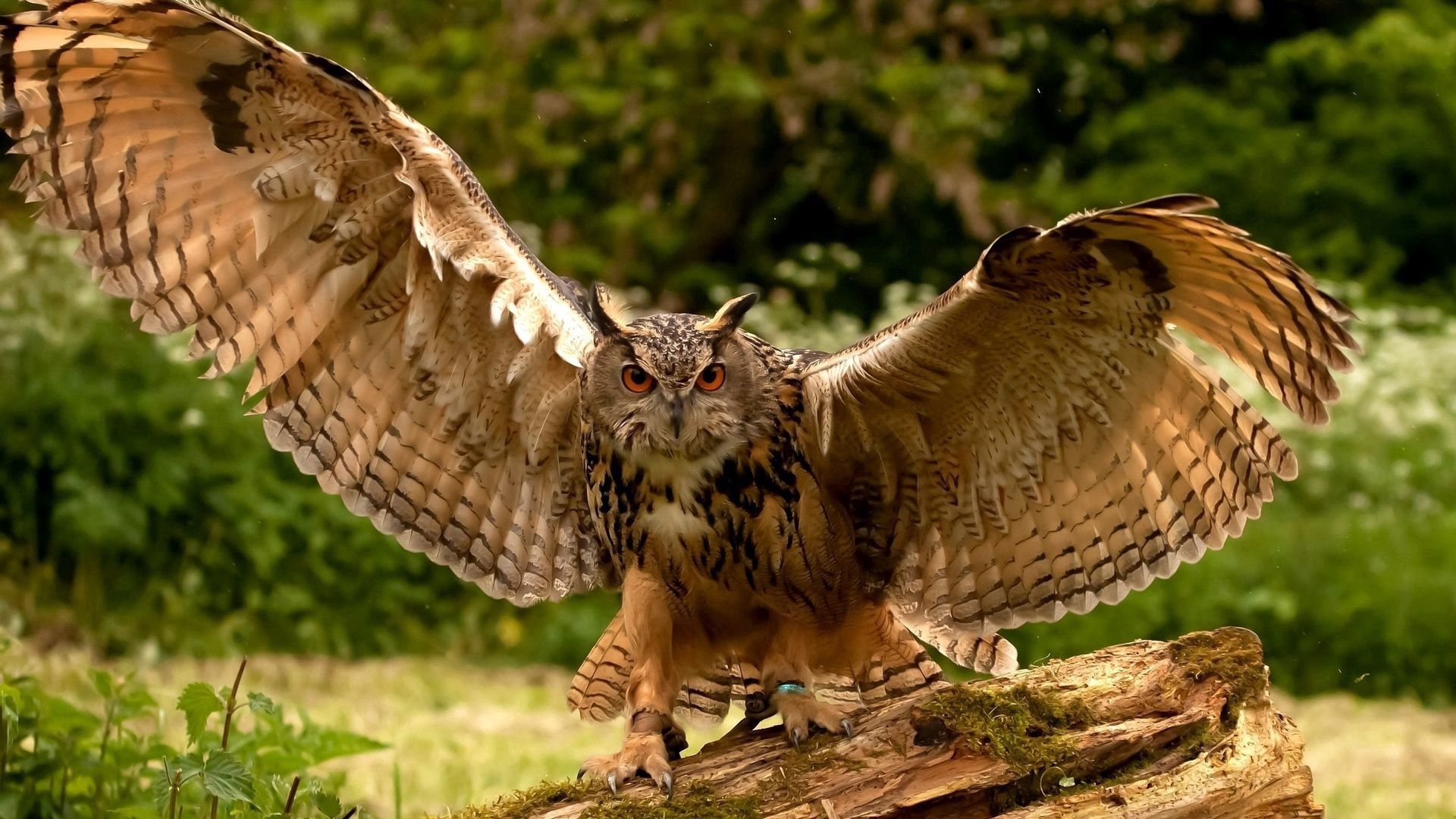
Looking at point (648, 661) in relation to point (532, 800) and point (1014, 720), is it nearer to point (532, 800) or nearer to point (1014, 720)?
point (532, 800)

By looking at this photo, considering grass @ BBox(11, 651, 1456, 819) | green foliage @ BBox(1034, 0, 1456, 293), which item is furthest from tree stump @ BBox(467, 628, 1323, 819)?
green foliage @ BBox(1034, 0, 1456, 293)

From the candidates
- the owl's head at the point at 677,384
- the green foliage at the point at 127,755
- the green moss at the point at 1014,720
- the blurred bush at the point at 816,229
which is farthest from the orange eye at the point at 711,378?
the blurred bush at the point at 816,229

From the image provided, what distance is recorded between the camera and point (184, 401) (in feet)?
24.6

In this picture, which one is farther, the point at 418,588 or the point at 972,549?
the point at 418,588

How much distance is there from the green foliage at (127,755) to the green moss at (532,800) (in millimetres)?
308

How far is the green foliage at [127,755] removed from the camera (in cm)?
321

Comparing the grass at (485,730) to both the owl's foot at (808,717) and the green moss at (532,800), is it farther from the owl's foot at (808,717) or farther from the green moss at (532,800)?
the owl's foot at (808,717)

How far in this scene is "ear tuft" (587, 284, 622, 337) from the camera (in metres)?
3.47

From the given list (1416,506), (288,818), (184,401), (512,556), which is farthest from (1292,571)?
(288,818)

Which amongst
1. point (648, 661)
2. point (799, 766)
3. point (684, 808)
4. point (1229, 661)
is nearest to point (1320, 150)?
point (1229, 661)

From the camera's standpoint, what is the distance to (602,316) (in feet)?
11.4

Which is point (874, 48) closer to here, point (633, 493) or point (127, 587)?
point (127, 587)

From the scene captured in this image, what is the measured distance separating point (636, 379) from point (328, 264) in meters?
0.85

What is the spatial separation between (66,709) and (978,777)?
6.86ft
